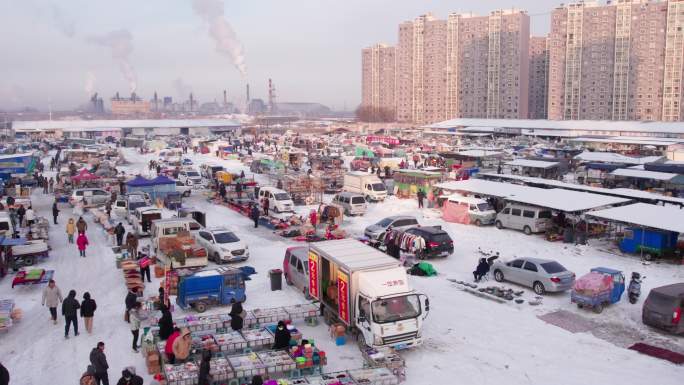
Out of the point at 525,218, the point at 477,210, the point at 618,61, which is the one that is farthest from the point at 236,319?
the point at 618,61

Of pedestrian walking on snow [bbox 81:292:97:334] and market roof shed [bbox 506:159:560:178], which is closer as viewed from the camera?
pedestrian walking on snow [bbox 81:292:97:334]

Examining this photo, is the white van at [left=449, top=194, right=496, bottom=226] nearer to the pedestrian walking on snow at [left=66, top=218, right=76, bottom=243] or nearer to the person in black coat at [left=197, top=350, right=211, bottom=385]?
the pedestrian walking on snow at [left=66, top=218, right=76, bottom=243]

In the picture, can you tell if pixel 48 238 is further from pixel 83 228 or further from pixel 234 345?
pixel 234 345

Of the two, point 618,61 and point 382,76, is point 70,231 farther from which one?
point 382,76

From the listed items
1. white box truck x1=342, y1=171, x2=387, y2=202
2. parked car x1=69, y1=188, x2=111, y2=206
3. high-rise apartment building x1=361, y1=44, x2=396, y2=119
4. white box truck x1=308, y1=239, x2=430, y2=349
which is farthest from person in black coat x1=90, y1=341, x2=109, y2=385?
high-rise apartment building x1=361, y1=44, x2=396, y2=119

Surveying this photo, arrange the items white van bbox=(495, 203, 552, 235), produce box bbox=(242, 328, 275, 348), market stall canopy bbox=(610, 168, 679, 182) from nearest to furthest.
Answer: produce box bbox=(242, 328, 275, 348) → white van bbox=(495, 203, 552, 235) → market stall canopy bbox=(610, 168, 679, 182)

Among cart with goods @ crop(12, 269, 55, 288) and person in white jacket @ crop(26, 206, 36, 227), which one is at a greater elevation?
person in white jacket @ crop(26, 206, 36, 227)
